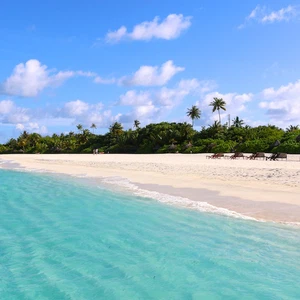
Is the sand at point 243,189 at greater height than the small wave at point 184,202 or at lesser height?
greater

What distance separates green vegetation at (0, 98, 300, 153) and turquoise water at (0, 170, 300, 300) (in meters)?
37.3

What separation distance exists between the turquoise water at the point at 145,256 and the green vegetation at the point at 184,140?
122 feet

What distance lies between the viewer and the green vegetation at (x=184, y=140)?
169ft

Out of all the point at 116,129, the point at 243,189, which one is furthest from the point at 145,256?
the point at 116,129

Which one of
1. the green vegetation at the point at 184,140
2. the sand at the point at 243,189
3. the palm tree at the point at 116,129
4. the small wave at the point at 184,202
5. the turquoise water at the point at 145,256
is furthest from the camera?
the palm tree at the point at 116,129

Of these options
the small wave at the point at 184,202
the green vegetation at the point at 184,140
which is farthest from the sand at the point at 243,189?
the green vegetation at the point at 184,140

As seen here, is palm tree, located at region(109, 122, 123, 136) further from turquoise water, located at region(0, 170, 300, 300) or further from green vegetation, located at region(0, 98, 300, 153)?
turquoise water, located at region(0, 170, 300, 300)

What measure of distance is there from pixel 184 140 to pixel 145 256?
58942 mm

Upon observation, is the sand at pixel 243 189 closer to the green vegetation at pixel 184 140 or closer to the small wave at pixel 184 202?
the small wave at pixel 184 202

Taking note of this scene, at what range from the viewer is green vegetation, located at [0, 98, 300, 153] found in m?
51.5

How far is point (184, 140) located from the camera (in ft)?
220

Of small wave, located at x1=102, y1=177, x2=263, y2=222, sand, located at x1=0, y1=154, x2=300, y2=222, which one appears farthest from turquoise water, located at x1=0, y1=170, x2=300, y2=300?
sand, located at x1=0, y1=154, x2=300, y2=222

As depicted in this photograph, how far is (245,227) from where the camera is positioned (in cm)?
1116

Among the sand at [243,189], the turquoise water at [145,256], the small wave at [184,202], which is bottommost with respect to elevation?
the turquoise water at [145,256]
